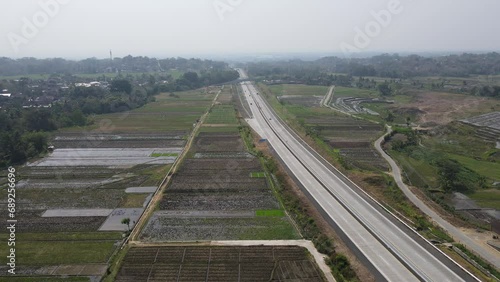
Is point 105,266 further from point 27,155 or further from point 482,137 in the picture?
point 482,137

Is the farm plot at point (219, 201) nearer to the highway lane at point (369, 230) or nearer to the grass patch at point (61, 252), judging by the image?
the highway lane at point (369, 230)

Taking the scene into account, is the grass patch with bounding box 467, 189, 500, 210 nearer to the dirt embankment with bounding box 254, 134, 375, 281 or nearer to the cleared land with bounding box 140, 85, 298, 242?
the dirt embankment with bounding box 254, 134, 375, 281

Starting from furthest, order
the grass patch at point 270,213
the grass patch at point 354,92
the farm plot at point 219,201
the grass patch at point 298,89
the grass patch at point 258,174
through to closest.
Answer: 1. the grass patch at point 298,89
2. the grass patch at point 354,92
3. the grass patch at point 258,174
4. the farm plot at point 219,201
5. the grass patch at point 270,213

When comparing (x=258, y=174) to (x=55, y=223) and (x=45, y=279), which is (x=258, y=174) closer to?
(x=55, y=223)

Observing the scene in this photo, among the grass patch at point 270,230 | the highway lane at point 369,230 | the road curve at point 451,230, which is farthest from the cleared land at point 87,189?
the road curve at point 451,230

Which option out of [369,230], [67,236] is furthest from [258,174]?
[67,236]

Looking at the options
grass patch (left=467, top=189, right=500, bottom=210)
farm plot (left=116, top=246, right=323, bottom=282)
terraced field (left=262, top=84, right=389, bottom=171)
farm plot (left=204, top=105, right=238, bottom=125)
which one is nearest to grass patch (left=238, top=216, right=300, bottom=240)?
farm plot (left=116, top=246, right=323, bottom=282)

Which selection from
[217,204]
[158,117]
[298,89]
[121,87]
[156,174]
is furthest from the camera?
[298,89]
